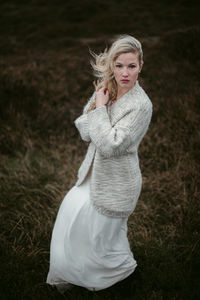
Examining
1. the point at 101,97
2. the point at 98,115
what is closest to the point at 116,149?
the point at 98,115

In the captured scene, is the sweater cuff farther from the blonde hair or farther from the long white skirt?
the long white skirt

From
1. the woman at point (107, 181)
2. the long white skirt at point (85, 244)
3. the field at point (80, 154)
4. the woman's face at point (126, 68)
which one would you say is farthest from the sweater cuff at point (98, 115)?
the field at point (80, 154)

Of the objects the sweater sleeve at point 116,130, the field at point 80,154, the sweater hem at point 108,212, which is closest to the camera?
the sweater sleeve at point 116,130

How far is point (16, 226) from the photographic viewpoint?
10.6 feet

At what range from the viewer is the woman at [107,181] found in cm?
179

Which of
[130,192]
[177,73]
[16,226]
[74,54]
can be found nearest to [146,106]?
[130,192]

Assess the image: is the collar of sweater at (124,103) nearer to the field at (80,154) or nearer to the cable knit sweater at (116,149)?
the cable knit sweater at (116,149)

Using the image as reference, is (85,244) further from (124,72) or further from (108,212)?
(124,72)

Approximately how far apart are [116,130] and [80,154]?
3142 mm

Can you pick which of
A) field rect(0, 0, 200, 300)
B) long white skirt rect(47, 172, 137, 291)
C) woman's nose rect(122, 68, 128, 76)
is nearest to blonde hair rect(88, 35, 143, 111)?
woman's nose rect(122, 68, 128, 76)

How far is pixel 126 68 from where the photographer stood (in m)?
1.80

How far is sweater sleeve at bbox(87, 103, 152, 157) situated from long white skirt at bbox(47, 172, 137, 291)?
0.50m

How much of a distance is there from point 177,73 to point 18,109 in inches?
161

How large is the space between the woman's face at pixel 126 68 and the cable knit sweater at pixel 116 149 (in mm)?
82
